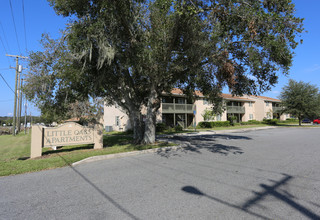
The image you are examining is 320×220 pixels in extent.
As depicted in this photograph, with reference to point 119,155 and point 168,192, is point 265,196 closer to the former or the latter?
point 168,192

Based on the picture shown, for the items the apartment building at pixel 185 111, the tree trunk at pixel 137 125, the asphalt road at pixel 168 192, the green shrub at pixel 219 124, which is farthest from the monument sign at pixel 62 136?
the green shrub at pixel 219 124

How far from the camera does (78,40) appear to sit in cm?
845

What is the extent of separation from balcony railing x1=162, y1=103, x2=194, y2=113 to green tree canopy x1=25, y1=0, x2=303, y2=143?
15.5 metres

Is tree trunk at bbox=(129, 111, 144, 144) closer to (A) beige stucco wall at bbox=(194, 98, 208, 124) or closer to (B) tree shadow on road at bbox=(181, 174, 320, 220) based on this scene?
(B) tree shadow on road at bbox=(181, 174, 320, 220)

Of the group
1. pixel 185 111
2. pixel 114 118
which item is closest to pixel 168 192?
pixel 185 111

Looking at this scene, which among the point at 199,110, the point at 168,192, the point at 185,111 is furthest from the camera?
the point at 199,110

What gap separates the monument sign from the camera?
8.68 m

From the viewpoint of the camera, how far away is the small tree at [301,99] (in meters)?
30.4

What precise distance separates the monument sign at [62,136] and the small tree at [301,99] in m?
33.4

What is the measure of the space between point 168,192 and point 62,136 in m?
7.32

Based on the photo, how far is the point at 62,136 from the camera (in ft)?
31.0

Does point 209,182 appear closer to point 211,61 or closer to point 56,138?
point 211,61

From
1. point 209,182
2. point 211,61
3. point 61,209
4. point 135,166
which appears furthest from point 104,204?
point 211,61

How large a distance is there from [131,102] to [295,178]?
908cm
